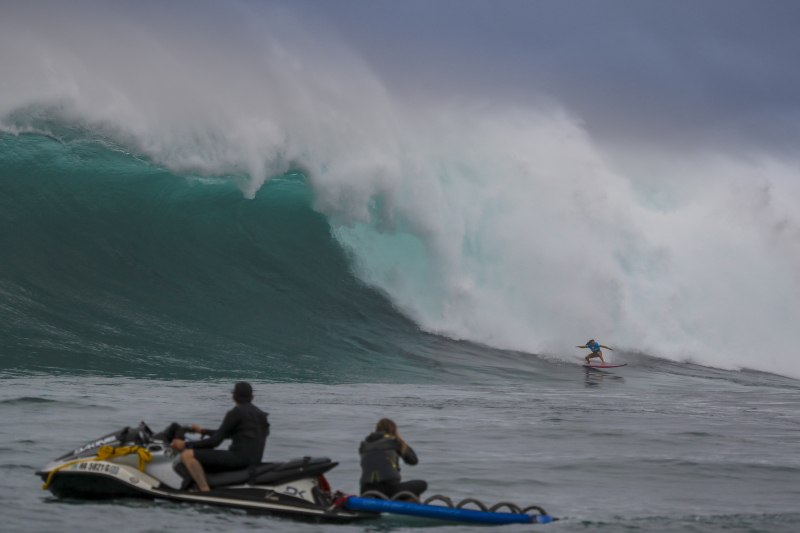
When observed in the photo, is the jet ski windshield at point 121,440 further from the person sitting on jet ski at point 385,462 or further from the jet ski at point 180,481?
the person sitting on jet ski at point 385,462

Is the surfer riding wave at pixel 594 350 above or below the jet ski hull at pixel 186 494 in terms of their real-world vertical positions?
above

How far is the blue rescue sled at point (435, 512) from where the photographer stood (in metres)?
6.59

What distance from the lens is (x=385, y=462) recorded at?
6.93 metres

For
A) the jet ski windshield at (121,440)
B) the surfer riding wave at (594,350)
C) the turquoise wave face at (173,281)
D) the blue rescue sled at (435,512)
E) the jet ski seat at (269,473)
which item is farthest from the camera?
the surfer riding wave at (594,350)

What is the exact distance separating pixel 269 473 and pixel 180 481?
0.82 meters

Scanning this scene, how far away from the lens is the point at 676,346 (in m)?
29.5

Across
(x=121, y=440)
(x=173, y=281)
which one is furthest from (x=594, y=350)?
Result: (x=121, y=440)

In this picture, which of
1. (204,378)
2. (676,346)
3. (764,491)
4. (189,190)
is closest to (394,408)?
(204,378)

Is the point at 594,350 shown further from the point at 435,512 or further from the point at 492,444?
the point at 435,512

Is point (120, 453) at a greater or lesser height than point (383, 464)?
lesser

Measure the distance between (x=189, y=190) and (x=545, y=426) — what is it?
18.2 metres

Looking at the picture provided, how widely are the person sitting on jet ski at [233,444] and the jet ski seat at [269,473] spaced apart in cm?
7

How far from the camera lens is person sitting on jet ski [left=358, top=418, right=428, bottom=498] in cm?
691

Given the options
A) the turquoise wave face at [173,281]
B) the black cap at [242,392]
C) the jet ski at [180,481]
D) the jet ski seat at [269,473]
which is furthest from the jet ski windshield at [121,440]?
the turquoise wave face at [173,281]
